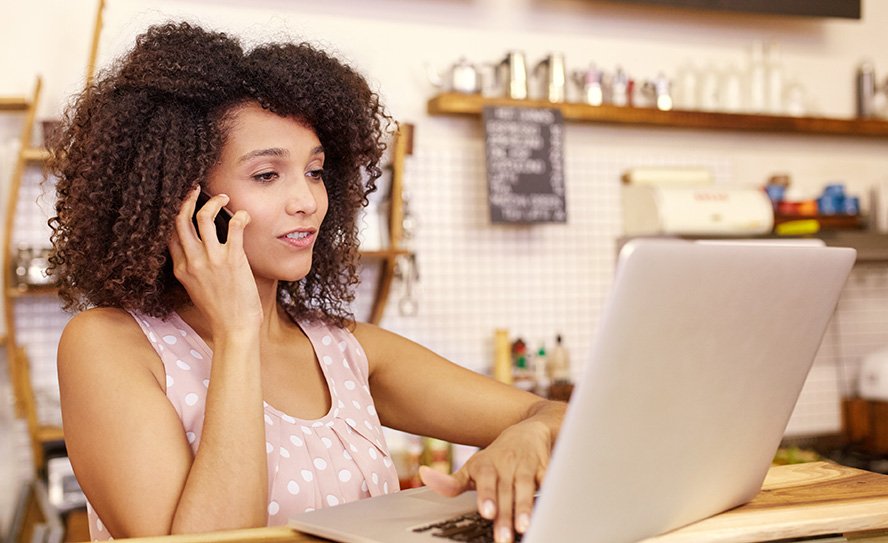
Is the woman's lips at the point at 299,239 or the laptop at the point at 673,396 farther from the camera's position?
the woman's lips at the point at 299,239

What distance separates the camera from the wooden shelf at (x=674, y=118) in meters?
3.47

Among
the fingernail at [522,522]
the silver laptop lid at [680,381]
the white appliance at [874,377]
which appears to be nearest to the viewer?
the silver laptop lid at [680,381]

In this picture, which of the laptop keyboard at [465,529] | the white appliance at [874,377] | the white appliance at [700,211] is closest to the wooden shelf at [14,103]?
the white appliance at [700,211]

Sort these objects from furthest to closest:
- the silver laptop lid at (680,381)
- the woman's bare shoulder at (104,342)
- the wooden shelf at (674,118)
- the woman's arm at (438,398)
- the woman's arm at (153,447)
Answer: the wooden shelf at (674,118), the woman's arm at (438,398), the woman's bare shoulder at (104,342), the woman's arm at (153,447), the silver laptop lid at (680,381)

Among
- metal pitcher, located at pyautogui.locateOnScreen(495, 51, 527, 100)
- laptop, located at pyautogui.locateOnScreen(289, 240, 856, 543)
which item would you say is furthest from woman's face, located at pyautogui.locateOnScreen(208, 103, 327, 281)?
metal pitcher, located at pyautogui.locateOnScreen(495, 51, 527, 100)

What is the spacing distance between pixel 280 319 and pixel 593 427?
1007mm

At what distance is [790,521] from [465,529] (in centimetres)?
32

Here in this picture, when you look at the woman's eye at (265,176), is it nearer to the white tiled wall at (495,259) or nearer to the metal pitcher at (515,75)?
the white tiled wall at (495,259)

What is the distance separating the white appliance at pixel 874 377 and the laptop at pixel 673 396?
3.08 meters

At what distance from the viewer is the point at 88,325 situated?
1.35 metres

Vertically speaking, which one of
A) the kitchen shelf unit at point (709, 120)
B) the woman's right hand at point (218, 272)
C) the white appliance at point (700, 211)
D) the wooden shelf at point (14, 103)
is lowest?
the woman's right hand at point (218, 272)

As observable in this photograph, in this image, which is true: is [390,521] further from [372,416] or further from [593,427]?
[372,416]

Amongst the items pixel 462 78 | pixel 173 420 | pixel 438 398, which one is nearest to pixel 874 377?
pixel 462 78

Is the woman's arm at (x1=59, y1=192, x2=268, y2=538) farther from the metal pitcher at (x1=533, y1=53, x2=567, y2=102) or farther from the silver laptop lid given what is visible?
the metal pitcher at (x1=533, y1=53, x2=567, y2=102)
